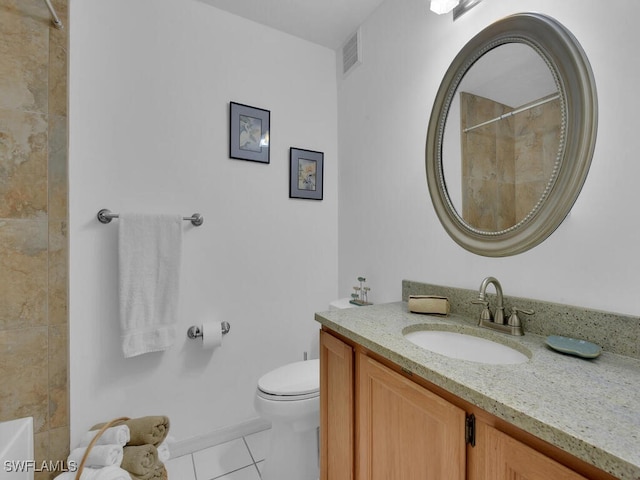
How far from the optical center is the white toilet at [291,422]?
129cm

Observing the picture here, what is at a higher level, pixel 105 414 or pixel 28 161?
pixel 28 161

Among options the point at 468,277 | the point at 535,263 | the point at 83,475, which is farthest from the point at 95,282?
the point at 535,263

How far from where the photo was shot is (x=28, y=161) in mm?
1298

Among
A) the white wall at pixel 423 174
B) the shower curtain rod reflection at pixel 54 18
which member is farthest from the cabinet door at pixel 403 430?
the shower curtain rod reflection at pixel 54 18

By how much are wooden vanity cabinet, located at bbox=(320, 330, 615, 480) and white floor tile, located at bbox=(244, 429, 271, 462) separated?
2.10 feet

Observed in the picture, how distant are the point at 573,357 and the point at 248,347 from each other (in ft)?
5.21

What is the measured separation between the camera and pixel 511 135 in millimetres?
1063

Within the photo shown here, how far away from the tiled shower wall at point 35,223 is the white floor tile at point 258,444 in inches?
35.4

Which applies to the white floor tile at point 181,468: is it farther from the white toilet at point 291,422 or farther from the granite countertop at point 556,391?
the granite countertop at point 556,391

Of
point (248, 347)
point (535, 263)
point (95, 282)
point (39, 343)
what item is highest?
point (535, 263)

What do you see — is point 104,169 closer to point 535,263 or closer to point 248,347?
point 248,347

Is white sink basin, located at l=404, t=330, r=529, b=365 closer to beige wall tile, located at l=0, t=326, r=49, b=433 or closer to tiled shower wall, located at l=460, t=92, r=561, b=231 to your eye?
tiled shower wall, located at l=460, t=92, r=561, b=231

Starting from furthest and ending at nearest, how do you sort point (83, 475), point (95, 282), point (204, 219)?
1. point (204, 219)
2. point (95, 282)
3. point (83, 475)

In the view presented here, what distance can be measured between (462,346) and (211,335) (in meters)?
1.28
